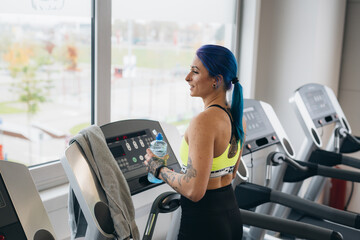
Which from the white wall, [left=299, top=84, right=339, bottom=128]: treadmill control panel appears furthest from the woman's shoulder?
the white wall

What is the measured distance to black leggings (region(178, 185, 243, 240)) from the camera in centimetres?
176

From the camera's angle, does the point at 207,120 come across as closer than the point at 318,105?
Yes

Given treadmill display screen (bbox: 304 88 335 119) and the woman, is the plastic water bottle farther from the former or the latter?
treadmill display screen (bbox: 304 88 335 119)

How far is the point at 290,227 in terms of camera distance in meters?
1.99

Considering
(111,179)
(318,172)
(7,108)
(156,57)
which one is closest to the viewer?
(111,179)

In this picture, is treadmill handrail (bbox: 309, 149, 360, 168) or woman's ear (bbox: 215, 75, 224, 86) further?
treadmill handrail (bbox: 309, 149, 360, 168)

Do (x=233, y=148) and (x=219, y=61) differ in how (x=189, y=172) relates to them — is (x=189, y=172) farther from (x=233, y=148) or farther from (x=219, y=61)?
(x=219, y=61)

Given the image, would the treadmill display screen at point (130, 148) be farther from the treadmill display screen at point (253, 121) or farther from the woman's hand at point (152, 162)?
the treadmill display screen at point (253, 121)

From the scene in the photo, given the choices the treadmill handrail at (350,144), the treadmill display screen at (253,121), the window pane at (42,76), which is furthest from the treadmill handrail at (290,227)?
the treadmill handrail at (350,144)

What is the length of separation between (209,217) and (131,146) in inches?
16.7

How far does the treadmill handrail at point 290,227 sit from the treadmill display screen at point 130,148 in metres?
0.53

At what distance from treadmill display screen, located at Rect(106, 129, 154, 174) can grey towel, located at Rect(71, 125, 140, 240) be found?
150mm

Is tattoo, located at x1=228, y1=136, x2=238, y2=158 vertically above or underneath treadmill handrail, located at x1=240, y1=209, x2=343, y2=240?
above

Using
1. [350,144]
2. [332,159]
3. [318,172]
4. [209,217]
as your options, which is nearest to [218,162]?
[209,217]
